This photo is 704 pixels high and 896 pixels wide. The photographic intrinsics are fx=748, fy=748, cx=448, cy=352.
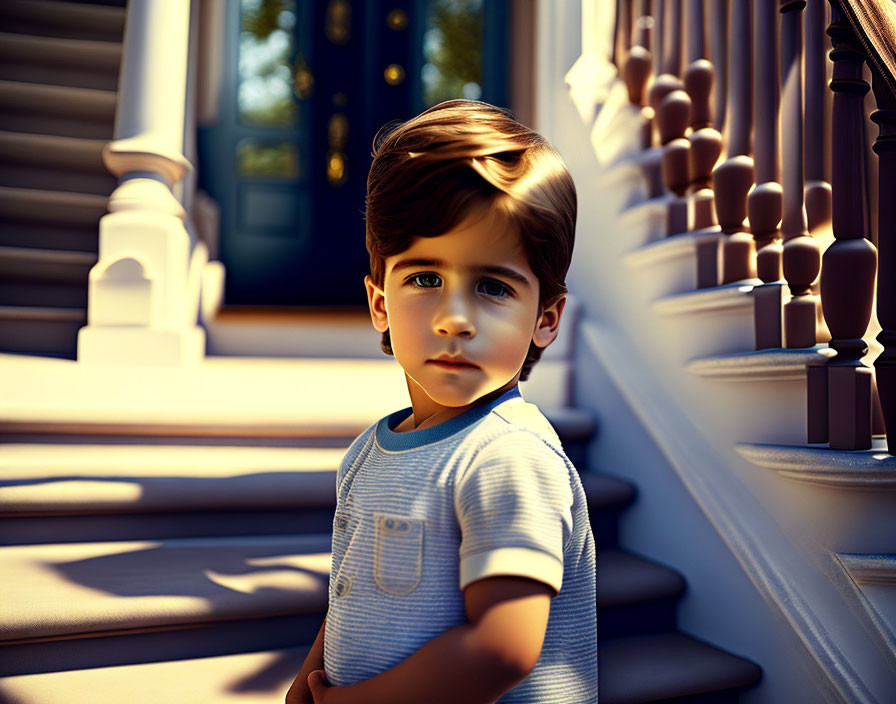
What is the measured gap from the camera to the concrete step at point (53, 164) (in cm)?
308

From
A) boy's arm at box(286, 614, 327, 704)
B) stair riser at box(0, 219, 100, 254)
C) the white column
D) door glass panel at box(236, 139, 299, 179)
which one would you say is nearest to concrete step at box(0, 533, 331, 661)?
boy's arm at box(286, 614, 327, 704)

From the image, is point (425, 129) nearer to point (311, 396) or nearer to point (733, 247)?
point (733, 247)

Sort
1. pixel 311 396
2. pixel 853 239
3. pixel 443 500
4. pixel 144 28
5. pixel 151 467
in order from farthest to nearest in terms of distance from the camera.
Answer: pixel 144 28, pixel 311 396, pixel 151 467, pixel 853 239, pixel 443 500

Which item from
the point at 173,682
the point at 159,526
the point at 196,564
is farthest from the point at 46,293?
the point at 173,682

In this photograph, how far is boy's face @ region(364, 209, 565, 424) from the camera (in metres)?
0.75

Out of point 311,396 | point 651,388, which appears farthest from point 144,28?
point 651,388

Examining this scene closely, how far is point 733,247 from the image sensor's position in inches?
65.6

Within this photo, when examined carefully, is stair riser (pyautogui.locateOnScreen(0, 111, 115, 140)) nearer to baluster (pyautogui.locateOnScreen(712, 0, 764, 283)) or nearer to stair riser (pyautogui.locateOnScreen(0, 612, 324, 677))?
stair riser (pyautogui.locateOnScreen(0, 612, 324, 677))

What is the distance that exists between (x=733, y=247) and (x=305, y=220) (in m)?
2.64

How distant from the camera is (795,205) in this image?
4.75 feet

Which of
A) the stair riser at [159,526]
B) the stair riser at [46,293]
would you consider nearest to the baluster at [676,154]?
the stair riser at [159,526]

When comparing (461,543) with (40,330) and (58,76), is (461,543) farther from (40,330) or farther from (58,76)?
(58,76)

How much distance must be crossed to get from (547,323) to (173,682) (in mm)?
982

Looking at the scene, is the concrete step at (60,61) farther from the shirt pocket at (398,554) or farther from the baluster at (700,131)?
the shirt pocket at (398,554)
